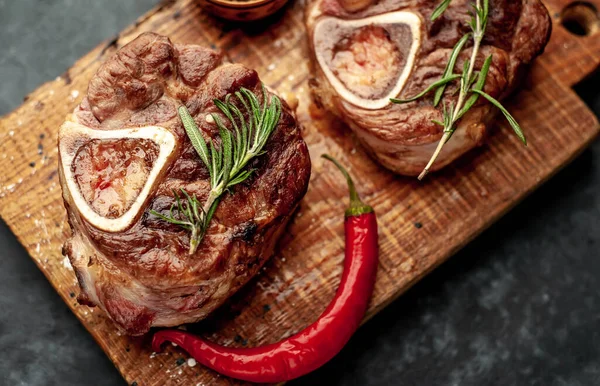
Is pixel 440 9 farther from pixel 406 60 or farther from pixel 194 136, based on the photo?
pixel 194 136

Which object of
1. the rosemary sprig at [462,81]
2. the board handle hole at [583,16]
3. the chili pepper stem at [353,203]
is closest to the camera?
the rosemary sprig at [462,81]

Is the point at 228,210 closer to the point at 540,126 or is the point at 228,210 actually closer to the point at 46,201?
the point at 46,201

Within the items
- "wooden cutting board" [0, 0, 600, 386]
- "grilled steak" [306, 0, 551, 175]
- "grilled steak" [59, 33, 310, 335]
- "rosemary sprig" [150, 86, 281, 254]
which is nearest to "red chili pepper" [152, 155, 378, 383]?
"wooden cutting board" [0, 0, 600, 386]

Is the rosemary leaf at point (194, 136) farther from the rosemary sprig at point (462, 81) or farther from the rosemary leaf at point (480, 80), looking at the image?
the rosemary leaf at point (480, 80)

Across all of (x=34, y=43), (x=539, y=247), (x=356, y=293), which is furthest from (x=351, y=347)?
(x=34, y=43)

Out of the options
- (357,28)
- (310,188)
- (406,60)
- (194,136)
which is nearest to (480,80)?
(406,60)

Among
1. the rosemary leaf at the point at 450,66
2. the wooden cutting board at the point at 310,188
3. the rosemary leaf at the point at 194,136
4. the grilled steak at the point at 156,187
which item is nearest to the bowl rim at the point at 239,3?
the wooden cutting board at the point at 310,188
